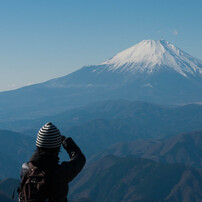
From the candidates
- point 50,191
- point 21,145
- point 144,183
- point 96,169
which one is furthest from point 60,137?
point 21,145

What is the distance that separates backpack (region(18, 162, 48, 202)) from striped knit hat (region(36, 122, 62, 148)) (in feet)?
0.86

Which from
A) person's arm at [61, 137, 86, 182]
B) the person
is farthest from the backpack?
person's arm at [61, 137, 86, 182]

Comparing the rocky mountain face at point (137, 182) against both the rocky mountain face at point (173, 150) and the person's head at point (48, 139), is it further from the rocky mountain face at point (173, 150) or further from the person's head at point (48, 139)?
the person's head at point (48, 139)

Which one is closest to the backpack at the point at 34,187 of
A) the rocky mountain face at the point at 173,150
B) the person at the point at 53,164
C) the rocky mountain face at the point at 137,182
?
the person at the point at 53,164

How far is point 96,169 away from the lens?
132000mm

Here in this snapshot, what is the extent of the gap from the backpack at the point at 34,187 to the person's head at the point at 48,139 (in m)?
0.25

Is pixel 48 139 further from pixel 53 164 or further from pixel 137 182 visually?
pixel 137 182

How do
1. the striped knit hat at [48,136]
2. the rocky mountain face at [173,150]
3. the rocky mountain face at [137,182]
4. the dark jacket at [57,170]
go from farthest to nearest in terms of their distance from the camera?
the rocky mountain face at [173,150] < the rocky mountain face at [137,182] < the striped knit hat at [48,136] < the dark jacket at [57,170]

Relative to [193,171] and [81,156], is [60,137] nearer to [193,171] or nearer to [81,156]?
[81,156]

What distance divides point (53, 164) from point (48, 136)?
0.26 meters

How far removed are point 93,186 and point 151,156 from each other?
2129 inches

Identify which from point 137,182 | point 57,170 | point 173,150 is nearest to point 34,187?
point 57,170

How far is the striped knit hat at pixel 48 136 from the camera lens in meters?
3.66

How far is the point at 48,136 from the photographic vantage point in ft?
12.1
